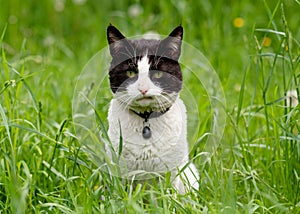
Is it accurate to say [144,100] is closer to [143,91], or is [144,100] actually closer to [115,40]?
[143,91]

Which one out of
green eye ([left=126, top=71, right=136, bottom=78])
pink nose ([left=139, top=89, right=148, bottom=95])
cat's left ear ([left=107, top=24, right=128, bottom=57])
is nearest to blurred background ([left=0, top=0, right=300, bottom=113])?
cat's left ear ([left=107, top=24, right=128, bottom=57])

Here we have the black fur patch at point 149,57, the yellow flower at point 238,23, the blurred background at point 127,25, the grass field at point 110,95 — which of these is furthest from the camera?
the yellow flower at point 238,23

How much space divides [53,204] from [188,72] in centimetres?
217

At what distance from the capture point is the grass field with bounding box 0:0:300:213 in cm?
244

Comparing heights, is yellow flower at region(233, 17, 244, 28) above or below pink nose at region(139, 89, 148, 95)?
above

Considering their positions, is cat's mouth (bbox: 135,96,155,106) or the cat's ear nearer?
cat's mouth (bbox: 135,96,155,106)

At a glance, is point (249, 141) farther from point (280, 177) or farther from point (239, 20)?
point (239, 20)

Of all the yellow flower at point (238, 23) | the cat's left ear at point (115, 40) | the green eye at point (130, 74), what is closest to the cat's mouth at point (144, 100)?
the green eye at point (130, 74)

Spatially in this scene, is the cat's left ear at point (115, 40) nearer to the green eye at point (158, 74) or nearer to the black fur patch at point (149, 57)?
the black fur patch at point (149, 57)

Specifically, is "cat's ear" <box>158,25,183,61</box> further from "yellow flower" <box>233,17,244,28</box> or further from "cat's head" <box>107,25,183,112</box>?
"yellow flower" <box>233,17,244,28</box>

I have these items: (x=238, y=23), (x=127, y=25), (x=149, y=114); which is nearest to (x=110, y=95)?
(x=149, y=114)

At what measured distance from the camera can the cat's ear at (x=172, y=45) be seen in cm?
259

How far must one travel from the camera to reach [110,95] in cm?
289

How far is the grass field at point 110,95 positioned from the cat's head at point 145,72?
0.27 metres
